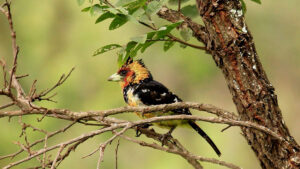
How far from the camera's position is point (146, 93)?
3.96m

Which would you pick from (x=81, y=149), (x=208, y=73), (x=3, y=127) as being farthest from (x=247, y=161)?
(x=3, y=127)

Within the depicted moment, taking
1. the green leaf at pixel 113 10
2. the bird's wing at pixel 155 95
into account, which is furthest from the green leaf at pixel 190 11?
the bird's wing at pixel 155 95

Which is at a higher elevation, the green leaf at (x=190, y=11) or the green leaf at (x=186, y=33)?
the green leaf at (x=190, y=11)

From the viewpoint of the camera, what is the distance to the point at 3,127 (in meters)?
8.01

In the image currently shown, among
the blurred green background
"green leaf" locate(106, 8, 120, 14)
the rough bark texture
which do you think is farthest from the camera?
the blurred green background

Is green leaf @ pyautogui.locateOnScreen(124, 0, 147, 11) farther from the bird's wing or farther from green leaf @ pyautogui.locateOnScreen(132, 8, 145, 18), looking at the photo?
the bird's wing

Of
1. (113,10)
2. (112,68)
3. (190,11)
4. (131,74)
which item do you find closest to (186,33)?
(190,11)

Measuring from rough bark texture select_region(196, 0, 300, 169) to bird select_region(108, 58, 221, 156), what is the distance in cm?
121

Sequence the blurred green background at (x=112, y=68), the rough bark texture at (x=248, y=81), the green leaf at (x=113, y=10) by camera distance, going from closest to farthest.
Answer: the green leaf at (x=113, y=10) → the rough bark texture at (x=248, y=81) → the blurred green background at (x=112, y=68)

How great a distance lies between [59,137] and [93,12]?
21.2 feet

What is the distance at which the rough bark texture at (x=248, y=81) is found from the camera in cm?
244

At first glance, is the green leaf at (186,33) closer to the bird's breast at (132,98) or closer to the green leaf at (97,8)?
the green leaf at (97,8)

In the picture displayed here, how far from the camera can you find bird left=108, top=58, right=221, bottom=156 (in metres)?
3.87

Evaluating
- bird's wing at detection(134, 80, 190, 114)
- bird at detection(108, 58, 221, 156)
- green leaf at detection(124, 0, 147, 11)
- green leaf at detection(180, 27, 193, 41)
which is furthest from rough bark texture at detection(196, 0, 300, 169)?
bird's wing at detection(134, 80, 190, 114)
